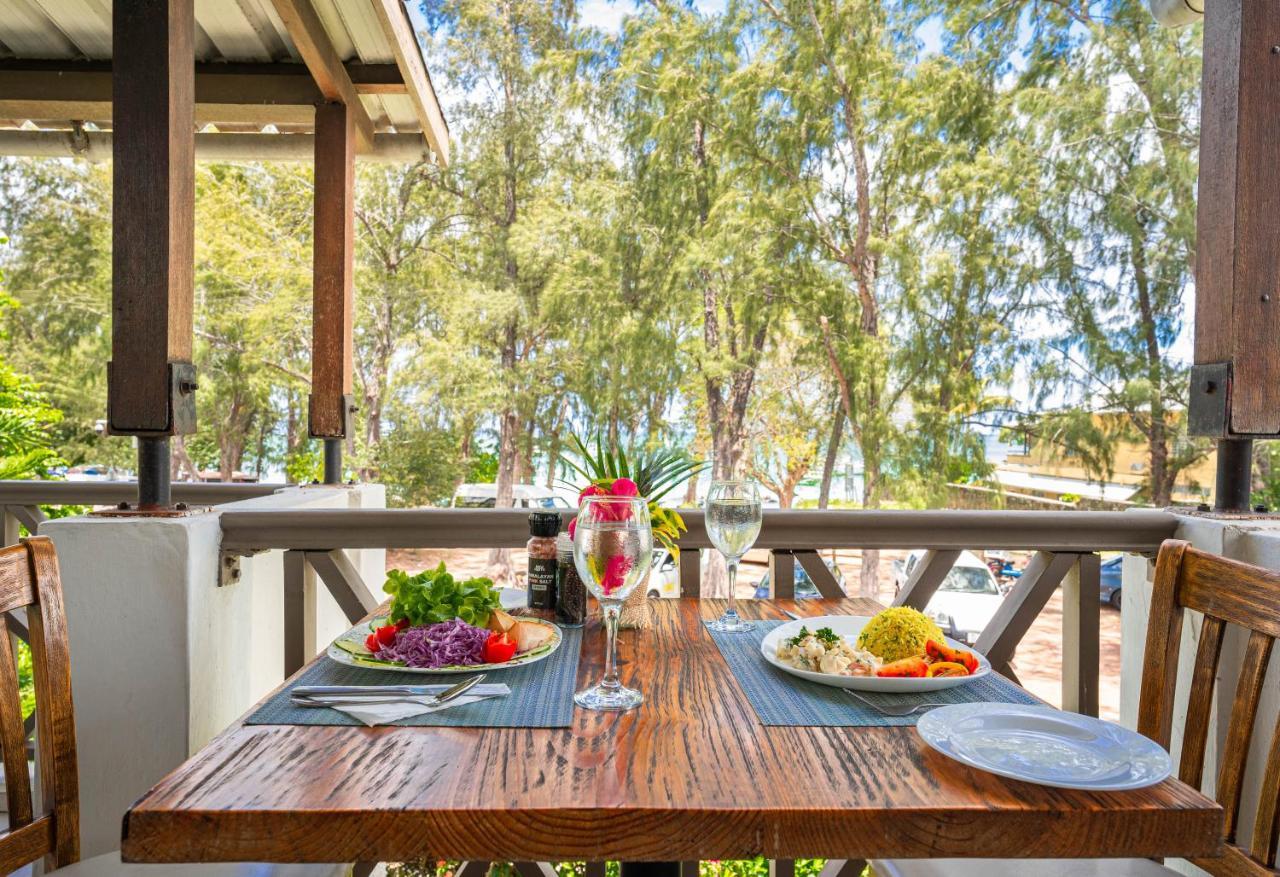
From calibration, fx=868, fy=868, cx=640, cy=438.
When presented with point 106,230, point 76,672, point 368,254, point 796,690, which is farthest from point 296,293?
point 796,690

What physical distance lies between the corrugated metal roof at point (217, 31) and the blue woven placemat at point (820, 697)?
1954 mm

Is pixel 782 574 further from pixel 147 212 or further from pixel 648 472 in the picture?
pixel 147 212

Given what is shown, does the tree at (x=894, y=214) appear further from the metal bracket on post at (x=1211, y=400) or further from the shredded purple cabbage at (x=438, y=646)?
the shredded purple cabbage at (x=438, y=646)

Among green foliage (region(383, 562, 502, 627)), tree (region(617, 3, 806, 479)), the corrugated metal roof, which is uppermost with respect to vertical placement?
tree (region(617, 3, 806, 479))

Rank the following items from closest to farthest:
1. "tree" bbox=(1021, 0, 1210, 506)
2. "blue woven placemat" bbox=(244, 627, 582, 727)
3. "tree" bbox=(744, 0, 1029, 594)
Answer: "blue woven placemat" bbox=(244, 627, 582, 727), "tree" bbox=(1021, 0, 1210, 506), "tree" bbox=(744, 0, 1029, 594)

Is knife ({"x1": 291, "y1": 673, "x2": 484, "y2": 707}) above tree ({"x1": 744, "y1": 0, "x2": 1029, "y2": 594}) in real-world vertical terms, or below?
below

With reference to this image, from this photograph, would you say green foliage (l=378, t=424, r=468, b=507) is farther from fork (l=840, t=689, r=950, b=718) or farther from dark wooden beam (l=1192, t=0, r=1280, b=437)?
fork (l=840, t=689, r=950, b=718)

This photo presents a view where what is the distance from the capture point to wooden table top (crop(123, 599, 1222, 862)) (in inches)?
24.3

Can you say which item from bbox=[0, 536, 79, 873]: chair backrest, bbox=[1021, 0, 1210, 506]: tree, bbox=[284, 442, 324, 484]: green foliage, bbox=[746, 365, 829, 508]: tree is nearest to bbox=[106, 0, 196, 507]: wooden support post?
bbox=[0, 536, 79, 873]: chair backrest

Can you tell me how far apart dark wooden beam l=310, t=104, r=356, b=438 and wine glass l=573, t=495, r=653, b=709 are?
1886mm

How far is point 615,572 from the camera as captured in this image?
81 cm

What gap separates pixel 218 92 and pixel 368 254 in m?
9.59

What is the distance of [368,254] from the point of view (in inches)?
461

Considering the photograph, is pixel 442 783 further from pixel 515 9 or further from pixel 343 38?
pixel 515 9
